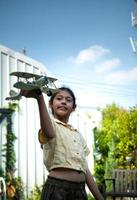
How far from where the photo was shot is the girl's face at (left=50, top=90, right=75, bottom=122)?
6.72 feet

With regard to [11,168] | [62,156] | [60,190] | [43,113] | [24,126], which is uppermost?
A: [24,126]

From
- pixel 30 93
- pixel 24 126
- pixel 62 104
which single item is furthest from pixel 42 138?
pixel 24 126

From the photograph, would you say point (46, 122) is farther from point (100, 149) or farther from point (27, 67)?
point (100, 149)

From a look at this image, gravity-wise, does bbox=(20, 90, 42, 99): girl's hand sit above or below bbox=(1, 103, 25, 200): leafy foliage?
above

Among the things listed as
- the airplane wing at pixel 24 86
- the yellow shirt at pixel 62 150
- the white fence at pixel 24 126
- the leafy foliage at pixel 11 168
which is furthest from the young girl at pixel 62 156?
the white fence at pixel 24 126

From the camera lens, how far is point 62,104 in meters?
2.04

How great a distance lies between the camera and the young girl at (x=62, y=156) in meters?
1.89

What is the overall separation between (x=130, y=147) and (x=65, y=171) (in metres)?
13.9

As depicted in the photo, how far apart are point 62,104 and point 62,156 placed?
0.97 feet

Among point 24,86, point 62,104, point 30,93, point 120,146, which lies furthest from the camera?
point 120,146

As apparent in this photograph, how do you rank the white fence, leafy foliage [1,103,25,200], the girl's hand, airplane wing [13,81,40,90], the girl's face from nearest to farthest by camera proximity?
airplane wing [13,81,40,90] < the girl's hand < the girl's face < leafy foliage [1,103,25,200] < the white fence

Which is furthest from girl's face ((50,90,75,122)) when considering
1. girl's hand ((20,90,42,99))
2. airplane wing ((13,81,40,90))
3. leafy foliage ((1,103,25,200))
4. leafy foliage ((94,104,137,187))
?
leafy foliage ((94,104,137,187))

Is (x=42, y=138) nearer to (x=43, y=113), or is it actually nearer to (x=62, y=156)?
(x=62, y=156)

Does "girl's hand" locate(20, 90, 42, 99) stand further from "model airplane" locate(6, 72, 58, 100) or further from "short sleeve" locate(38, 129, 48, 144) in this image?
"short sleeve" locate(38, 129, 48, 144)
